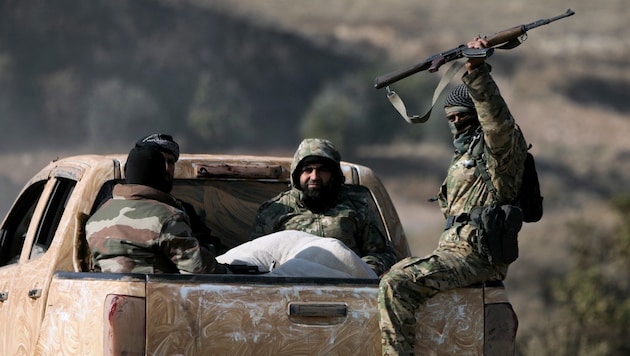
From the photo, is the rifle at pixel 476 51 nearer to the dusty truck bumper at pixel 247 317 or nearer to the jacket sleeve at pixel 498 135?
the jacket sleeve at pixel 498 135

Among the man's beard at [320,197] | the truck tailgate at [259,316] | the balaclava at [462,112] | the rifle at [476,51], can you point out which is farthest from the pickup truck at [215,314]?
the man's beard at [320,197]

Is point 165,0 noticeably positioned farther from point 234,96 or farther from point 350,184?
point 350,184

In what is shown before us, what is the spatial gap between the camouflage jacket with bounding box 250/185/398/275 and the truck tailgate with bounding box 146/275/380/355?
142 centimetres

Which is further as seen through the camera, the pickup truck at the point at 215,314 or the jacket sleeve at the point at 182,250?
the jacket sleeve at the point at 182,250

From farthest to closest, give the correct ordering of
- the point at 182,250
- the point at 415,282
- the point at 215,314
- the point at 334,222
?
the point at 334,222
the point at 182,250
the point at 415,282
the point at 215,314

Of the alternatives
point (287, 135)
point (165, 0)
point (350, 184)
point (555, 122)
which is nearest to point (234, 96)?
point (287, 135)

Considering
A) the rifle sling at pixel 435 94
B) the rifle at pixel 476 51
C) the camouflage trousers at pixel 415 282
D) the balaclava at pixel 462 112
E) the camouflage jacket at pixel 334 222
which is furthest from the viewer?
the camouflage jacket at pixel 334 222

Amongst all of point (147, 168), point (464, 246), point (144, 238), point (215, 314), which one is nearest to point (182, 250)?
point (144, 238)

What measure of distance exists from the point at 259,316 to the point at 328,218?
1765 mm

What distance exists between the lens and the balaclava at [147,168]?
Result: 19.7 feet

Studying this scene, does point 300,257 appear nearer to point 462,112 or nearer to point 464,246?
point 464,246

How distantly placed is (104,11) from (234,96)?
575cm

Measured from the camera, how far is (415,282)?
551 centimetres

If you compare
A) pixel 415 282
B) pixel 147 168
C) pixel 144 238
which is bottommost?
pixel 415 282
